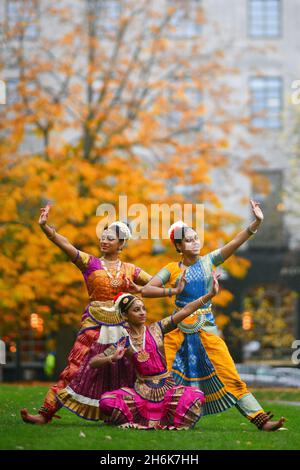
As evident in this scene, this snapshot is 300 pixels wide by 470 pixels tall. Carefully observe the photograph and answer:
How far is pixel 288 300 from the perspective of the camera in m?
32.6

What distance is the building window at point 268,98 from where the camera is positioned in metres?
32.7

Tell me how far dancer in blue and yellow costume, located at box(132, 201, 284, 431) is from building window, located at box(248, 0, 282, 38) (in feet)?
81.9

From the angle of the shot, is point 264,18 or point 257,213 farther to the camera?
point 264,18

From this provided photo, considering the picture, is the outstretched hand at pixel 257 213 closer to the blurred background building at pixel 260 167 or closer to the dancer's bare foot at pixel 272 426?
the dancer's bare foot at pixel 272 426

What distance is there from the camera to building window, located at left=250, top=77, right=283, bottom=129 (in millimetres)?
32688

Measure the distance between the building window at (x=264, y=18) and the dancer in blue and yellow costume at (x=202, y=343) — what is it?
81.9 feet

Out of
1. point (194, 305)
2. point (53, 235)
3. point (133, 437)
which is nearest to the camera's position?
point (133, 437)

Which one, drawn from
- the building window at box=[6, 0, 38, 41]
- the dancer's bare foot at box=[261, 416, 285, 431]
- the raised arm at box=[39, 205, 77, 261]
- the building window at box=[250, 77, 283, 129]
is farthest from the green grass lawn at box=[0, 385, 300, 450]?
the building window at box=[250, 77, 283, 129]

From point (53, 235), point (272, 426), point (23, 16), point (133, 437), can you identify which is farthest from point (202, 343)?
point (23, 16)

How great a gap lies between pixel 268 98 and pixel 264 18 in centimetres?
295

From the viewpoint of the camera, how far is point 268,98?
32.8 meters

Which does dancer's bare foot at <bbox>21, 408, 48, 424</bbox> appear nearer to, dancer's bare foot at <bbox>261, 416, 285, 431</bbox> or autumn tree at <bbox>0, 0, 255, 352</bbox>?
dancer's bare foot at <bbox>261, 416, 285, 431</bbox>

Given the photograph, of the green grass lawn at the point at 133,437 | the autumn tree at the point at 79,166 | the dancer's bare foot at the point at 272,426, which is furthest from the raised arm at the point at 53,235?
the autumn tree at the point at 79,166

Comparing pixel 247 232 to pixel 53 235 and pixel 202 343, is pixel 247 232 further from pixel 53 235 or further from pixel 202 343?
pixel 53 235
